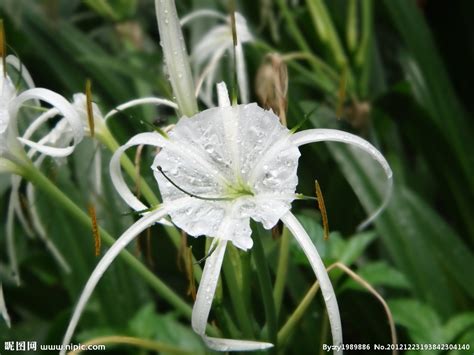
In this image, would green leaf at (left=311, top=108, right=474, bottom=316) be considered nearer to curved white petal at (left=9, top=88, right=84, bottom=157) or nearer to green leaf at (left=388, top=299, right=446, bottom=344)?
green leaf at (left=388, top=299, right=446, bottom=344)

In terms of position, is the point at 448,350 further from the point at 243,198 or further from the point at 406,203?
the point at 406,203

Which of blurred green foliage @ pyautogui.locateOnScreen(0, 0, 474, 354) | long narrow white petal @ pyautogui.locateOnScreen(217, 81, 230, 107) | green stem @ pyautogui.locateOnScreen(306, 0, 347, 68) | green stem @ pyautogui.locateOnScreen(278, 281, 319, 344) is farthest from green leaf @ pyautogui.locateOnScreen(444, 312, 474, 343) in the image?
green stem @ pyautogui.locateOnScreen(306, 0, 347, 68)

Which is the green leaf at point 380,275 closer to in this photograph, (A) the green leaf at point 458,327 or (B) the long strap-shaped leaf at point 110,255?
(A) the green leaf at point 458,327

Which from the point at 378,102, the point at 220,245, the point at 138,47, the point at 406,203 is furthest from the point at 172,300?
the point at 138,47

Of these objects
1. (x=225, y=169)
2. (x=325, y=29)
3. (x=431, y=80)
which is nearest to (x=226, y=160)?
(x=225, y=169)

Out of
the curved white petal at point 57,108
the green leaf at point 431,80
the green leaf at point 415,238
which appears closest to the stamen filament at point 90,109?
the curved white petal at point 57,108

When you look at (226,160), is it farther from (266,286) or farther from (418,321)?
(418,321)
